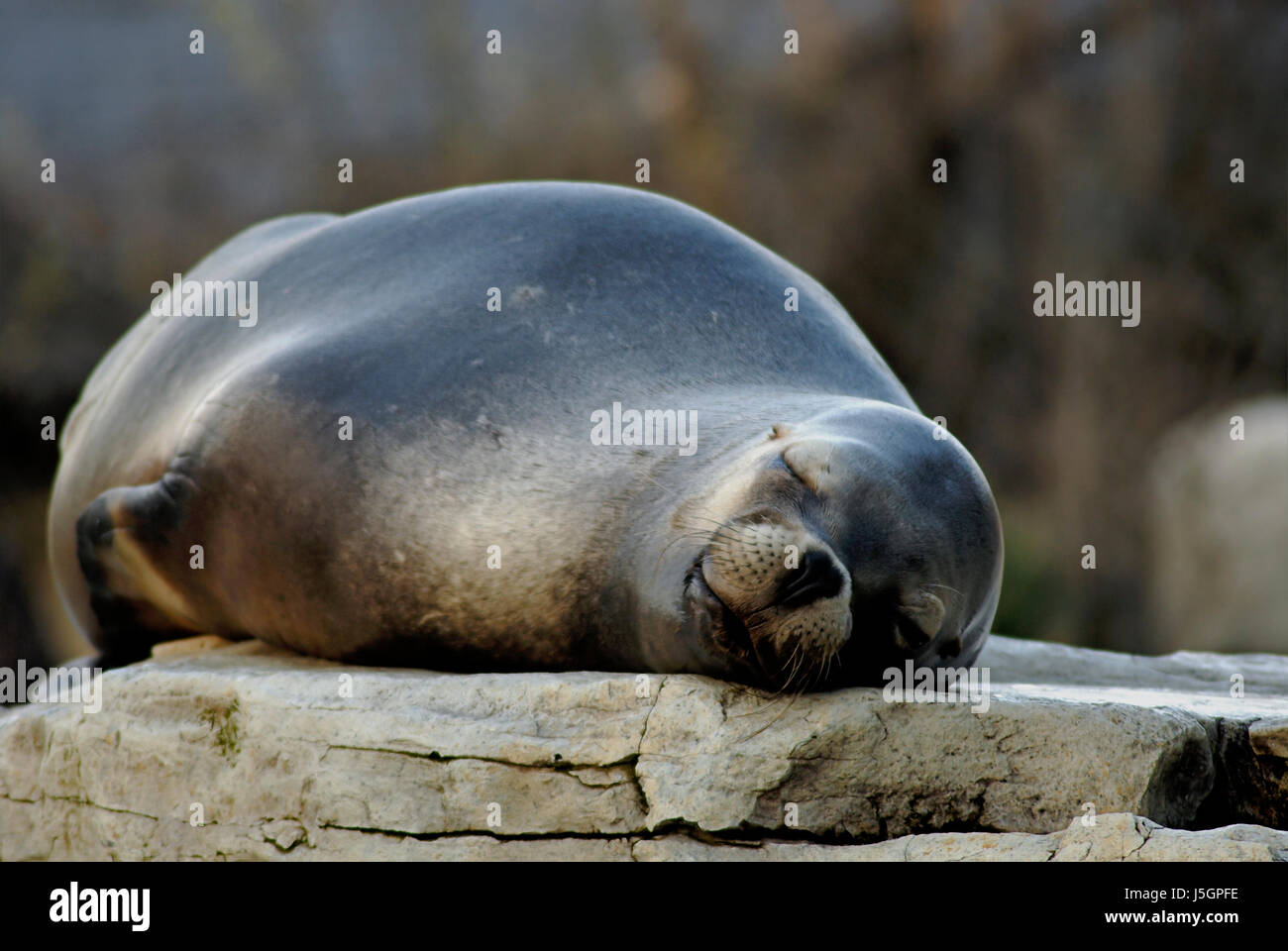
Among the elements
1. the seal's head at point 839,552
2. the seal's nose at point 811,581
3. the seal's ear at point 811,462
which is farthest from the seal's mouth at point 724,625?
the seal's ear at point 811,462

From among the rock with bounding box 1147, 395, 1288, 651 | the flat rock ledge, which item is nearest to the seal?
the flat rock ledge

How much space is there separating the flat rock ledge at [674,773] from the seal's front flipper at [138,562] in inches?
39.0

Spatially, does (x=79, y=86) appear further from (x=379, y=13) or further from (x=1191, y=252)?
(x=1191, y=252)

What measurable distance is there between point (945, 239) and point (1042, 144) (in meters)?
1.49

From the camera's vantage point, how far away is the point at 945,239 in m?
16.0

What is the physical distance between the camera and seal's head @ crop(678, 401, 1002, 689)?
3.28 m

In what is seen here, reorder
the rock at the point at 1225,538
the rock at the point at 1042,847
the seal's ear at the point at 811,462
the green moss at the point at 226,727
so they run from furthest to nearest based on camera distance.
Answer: the rock at the point at 1225,538
the green moss at the point at 226,727
the seal's ear at the point at 811,462
the rock at the point at 1042,847

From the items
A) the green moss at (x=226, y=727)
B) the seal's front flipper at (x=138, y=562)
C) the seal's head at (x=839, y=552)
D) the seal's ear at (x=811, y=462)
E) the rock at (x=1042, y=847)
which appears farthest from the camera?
the seal's front flipper at (x=138, y=562)

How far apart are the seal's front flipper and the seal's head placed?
1.71 metres

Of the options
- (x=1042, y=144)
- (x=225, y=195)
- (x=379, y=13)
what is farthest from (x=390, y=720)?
(x=379, y=13)

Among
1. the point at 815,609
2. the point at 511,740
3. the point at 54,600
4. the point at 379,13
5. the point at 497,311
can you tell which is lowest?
the point at 54,600

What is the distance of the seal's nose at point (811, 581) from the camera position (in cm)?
322

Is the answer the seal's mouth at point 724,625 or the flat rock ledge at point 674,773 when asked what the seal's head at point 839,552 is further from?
the flat rock ledge at point 674,773

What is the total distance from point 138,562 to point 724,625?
2.11 metres
